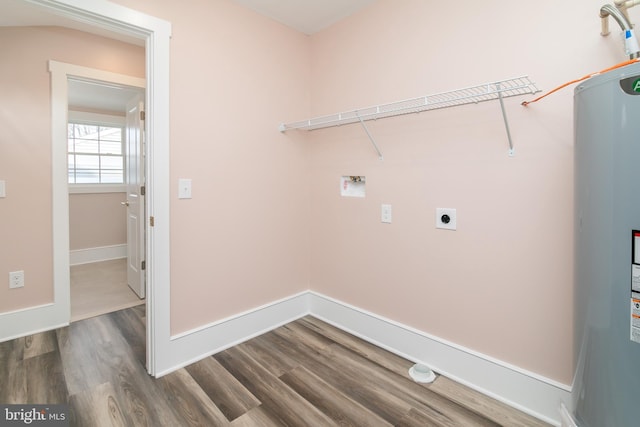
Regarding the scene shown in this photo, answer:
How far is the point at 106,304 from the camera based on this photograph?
124 inches

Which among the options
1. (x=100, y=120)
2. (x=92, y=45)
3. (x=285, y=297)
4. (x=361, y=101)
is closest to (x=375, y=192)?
(x=361, y=101)

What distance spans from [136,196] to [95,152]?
8.15 feet

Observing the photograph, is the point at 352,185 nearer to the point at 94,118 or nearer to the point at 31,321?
the point at 31,321

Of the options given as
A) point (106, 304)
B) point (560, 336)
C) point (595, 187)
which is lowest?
point (106, 304)

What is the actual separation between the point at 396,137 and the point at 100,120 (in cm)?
481

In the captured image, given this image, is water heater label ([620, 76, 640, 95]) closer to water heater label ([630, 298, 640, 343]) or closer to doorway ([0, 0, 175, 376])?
water heater label ([630, 298, 640, 343])

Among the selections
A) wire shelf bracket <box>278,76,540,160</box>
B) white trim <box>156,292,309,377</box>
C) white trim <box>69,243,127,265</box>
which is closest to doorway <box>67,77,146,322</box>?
white trim <box>69,243,127,265</box>

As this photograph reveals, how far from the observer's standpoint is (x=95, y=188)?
4.90 meters

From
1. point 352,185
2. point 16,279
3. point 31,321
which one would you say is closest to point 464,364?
point 352,185

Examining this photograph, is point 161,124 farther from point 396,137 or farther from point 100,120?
point 100,120

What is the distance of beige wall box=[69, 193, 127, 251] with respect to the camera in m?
4.72

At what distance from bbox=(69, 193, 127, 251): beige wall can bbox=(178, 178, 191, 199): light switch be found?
12.5ft

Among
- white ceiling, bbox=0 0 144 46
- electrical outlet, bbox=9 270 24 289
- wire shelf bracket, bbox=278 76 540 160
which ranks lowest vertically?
electrical outlet, bbox=9 270 24 289

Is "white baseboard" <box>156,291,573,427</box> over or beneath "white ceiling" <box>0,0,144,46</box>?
beneath
